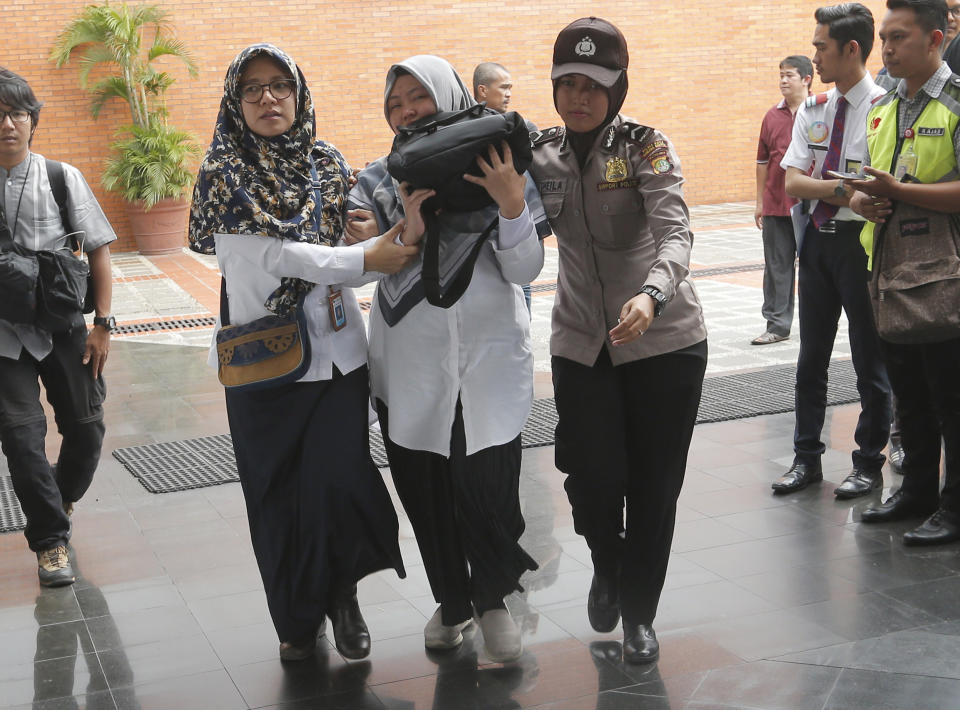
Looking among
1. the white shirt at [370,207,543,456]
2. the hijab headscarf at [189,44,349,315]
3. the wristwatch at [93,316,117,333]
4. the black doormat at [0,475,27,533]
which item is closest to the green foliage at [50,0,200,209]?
the black doormat at [0,475,27,533]

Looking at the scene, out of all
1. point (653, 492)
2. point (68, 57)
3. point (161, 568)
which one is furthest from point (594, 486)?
point (68, 57)

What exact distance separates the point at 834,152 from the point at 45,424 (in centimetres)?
339

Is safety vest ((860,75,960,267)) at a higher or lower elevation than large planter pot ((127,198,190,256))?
higher

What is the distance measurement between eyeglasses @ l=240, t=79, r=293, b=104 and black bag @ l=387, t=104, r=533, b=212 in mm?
359

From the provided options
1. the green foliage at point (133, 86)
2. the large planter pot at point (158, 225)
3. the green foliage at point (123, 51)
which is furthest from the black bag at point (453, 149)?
the green foliage at point (123, 51)

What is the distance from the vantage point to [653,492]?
331 cm

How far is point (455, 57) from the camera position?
666 inches

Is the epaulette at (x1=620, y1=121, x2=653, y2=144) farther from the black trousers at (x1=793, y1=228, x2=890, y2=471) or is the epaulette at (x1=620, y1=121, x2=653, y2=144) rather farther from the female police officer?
the black trousers at (x1=793, y1=228, x2=890, y2=471)

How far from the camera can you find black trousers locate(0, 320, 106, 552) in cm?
418

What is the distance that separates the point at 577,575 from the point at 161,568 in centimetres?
160

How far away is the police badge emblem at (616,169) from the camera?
10.3 feet

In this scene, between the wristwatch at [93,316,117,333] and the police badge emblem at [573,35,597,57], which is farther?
the wristwatch at [93,316,117,333]

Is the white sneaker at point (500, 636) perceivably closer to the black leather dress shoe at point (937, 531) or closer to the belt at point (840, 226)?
the black leather dress shoe at point (937, 531)

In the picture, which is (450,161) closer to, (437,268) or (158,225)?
(437,268)
